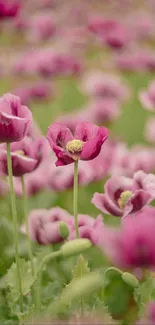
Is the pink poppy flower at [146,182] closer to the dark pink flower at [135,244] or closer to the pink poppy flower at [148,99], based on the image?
the dark pink flower at [135,244]

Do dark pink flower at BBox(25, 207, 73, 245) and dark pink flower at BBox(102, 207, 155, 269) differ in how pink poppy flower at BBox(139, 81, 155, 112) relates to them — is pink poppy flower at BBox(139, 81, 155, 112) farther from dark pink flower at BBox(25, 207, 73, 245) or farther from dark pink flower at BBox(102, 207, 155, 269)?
dark pink flower at BBox(102, 207, 155, 269)

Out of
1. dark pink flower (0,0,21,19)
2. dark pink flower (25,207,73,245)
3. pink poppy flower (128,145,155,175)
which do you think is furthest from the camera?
dark pink flower (0,0,21,19)

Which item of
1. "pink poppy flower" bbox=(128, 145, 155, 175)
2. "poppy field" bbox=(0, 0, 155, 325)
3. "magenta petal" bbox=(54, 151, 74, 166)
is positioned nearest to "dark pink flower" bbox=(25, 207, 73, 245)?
"poppy field" bbox=(0, 0, 155, 325)

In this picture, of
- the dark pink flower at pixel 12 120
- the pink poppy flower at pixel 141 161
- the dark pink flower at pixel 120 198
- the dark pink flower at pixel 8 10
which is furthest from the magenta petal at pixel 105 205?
the dark pink flower at pixel 8 10

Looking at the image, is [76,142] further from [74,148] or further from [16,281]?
[16,281]

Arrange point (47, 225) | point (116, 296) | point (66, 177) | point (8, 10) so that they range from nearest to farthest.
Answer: point (47, 225) → point (116, 296) → point (66, 177) → point (8, 10)

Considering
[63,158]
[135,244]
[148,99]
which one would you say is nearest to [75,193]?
[63,158]
